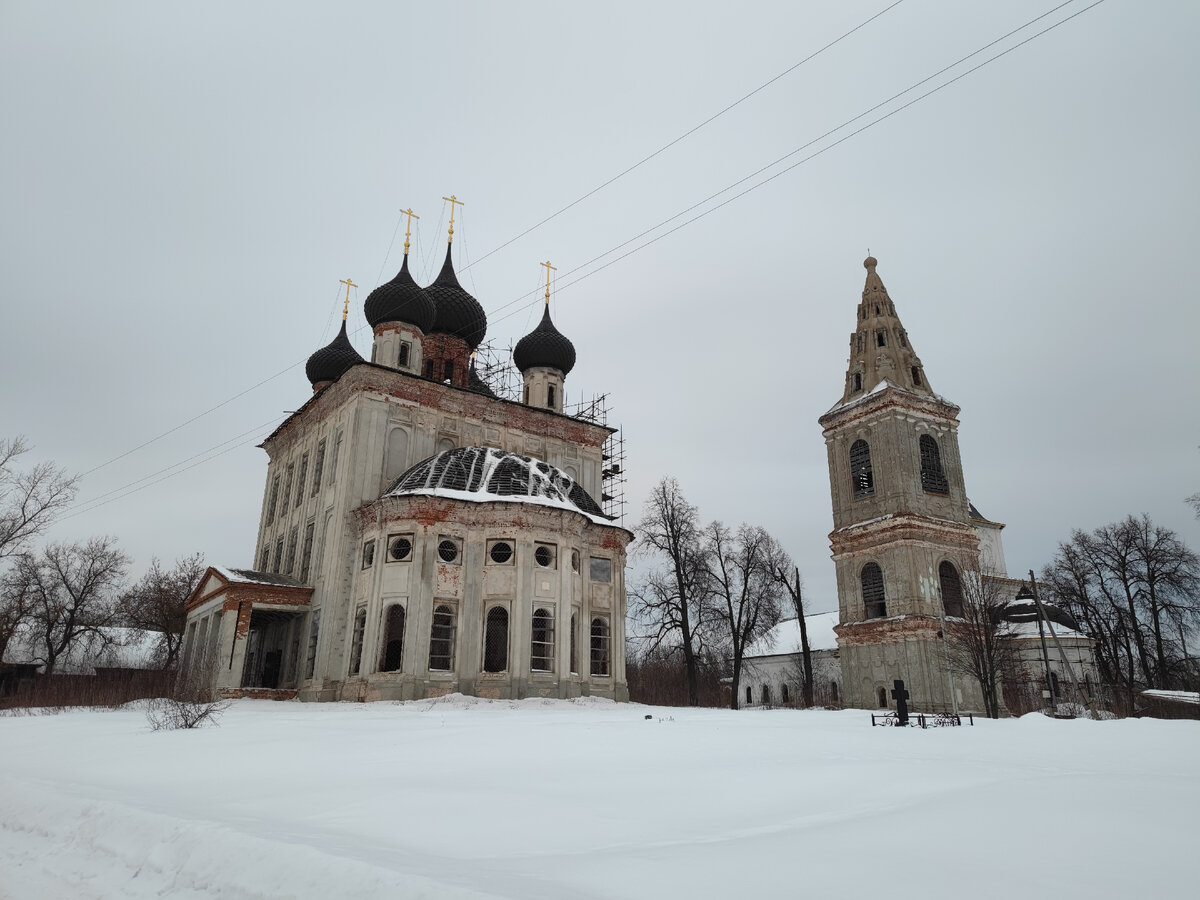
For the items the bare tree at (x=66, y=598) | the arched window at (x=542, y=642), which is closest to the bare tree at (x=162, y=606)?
the bare tree at (x=66, y=598)

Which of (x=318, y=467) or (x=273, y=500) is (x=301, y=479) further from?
(x=273, y=500)

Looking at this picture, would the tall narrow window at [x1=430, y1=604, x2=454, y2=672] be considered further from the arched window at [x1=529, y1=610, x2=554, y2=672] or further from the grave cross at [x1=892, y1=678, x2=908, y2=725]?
the grave cross at [x1=892, y1=678, x2=908, y2=725]

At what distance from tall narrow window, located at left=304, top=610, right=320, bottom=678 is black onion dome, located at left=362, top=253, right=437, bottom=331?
13178 millimetres

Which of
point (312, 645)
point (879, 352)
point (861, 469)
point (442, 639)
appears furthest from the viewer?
point (879, 352)

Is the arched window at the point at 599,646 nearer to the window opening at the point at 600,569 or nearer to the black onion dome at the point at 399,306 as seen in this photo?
the window opening at the point at 600,569

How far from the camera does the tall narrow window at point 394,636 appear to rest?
28422 millimetres

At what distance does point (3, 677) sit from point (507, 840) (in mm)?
34505

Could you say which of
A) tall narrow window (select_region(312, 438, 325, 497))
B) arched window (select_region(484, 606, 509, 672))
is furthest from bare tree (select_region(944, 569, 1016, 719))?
tall narrow window (select_region(312, 438, 325, 497))

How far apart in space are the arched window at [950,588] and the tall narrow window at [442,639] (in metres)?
26.1

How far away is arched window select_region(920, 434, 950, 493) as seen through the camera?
44125mm

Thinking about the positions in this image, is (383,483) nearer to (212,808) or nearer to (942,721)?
(942,721)

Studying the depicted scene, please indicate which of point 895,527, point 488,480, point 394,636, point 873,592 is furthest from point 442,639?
point 873,592

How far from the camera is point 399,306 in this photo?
36.3 metres

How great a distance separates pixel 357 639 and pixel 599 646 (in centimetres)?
893
